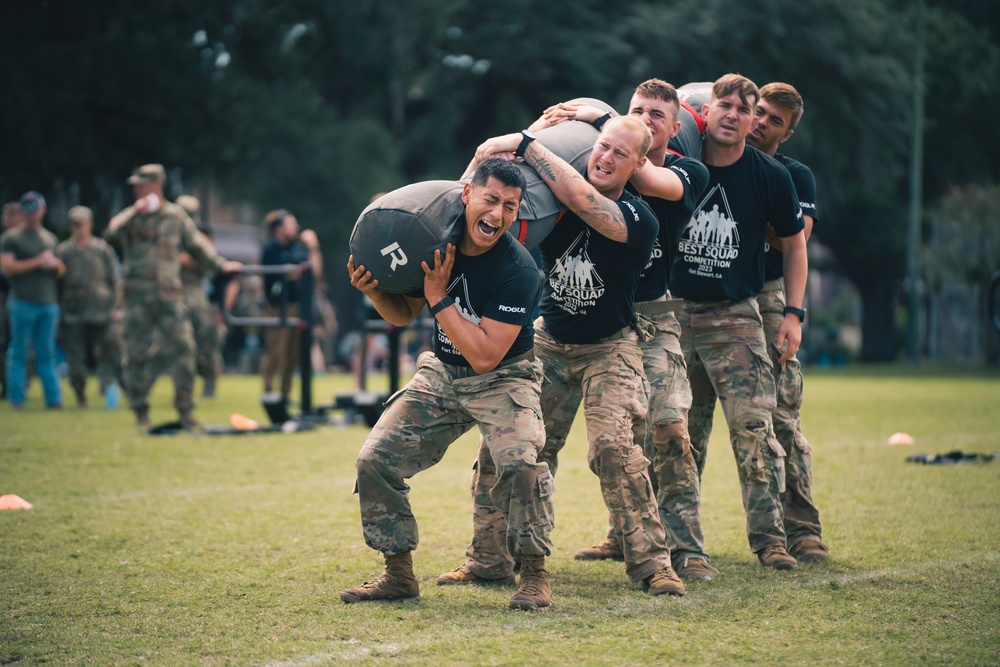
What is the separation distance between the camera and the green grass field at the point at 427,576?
15.4 ft

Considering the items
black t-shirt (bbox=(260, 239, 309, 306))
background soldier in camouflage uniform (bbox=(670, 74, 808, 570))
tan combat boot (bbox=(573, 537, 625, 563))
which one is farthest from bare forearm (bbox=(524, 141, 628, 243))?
black t-shirt (bbox=(260, 239, 309, 306))

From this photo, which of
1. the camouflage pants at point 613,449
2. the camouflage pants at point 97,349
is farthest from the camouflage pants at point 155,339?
the camouflage pants at point 613,449

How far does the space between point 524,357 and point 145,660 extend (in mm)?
2070

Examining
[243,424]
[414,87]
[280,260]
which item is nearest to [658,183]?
[243,424]

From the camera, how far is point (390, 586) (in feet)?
18.0

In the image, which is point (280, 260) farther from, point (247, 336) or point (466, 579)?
point (247, 336)

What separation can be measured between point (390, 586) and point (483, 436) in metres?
0.79

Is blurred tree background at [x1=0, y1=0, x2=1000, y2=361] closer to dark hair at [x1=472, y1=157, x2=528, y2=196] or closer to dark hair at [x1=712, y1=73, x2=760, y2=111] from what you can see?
dark hair at [x1=712, y1=73, x2=760, y2=111]

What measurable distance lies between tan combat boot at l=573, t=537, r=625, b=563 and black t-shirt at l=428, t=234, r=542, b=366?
1.61m

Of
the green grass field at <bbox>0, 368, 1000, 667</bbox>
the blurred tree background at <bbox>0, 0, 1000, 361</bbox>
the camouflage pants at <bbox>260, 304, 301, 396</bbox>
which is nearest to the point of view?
the green grass field at <bbox>0, 368, 1000, 667</bbox>

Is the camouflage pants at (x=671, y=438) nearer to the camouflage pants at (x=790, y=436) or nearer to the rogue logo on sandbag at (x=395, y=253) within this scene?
the camouflage pants at (x=790, y=436)

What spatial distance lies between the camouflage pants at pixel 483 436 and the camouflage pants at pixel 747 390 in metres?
1.35

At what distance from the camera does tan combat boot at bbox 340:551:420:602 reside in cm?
546

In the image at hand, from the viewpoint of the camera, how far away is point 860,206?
1224 inches
